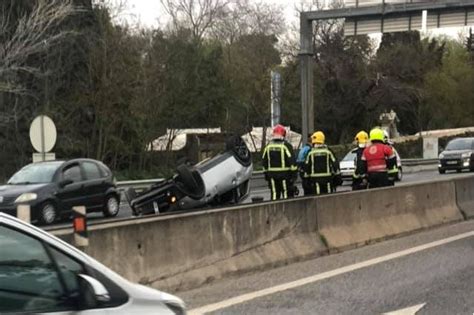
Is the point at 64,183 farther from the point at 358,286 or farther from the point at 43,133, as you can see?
the point at 358,286

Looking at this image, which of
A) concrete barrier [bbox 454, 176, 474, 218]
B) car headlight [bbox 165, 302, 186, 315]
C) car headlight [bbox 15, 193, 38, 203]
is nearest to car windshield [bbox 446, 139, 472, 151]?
concrete barrier [bbox 454, 176, 474, 218]

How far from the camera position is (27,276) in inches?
131

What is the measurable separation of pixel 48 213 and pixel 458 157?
23093 mm

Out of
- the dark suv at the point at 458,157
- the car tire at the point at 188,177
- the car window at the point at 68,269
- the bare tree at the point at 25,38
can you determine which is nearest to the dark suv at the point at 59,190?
the car tire at the point at 188,177

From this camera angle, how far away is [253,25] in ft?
171

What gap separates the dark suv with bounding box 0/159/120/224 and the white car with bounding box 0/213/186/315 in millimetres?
12183

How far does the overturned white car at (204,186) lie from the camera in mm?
12523

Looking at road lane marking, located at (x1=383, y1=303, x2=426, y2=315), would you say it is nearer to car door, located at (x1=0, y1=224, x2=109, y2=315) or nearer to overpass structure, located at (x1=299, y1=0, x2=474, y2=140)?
car door, located at (x1=0, y1=224, x2=109, y2=315)

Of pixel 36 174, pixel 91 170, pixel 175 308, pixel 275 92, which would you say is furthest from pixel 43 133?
pixel 275 92

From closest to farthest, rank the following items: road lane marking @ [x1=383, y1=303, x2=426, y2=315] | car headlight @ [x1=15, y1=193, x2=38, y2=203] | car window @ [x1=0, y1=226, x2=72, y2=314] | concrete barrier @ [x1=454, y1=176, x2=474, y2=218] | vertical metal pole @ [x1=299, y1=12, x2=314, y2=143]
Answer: car window @ [x1=0, y1=226, x2=72, y2=314] < road lane marking @ [x1=383, y1=303, x2=426, y2=315] < concrete barrier @ [x1=454, y1=176, x2=474, y2=218] < car headlight @ [x1=15, y1=193, x2=38, y2=203] < vertical metal pole @ [x1=299, y1=12, x2=314, y2=143]

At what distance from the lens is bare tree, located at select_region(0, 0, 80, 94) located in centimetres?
2806

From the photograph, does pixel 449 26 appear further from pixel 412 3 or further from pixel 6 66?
pixel 6 66

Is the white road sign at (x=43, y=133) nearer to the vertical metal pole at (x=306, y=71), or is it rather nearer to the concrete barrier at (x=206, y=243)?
the vertical metal pole at (x=306, y=71)

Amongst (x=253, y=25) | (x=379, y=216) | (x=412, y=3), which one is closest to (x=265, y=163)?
(x=379, y=216)
